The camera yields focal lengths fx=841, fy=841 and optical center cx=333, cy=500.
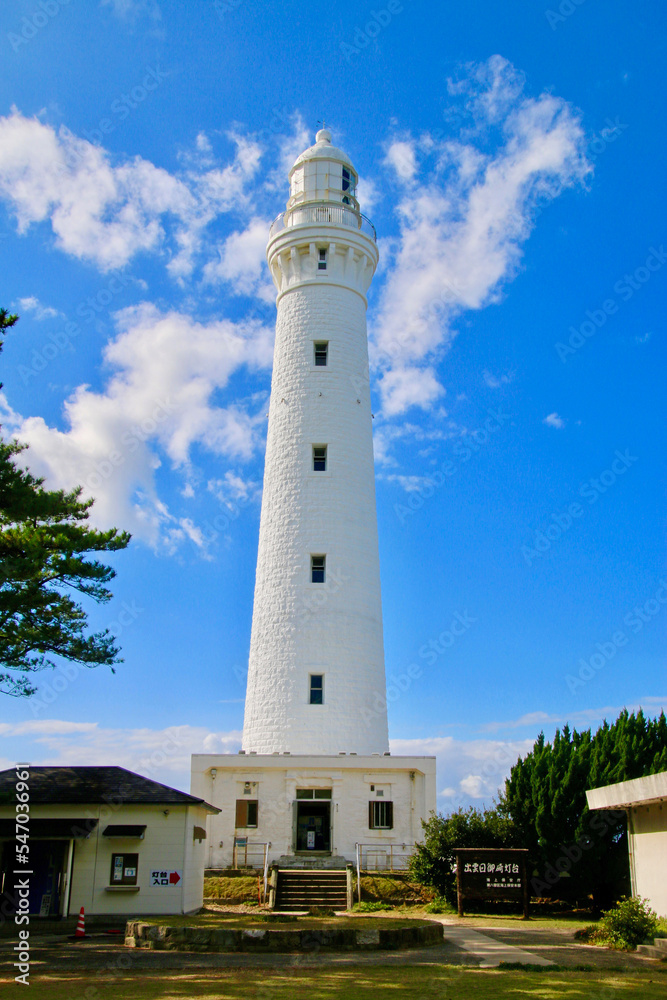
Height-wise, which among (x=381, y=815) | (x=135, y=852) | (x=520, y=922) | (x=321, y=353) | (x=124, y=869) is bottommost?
(x=520, y=922)

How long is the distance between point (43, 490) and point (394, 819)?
14.0m

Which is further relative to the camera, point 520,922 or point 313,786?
point 313,786

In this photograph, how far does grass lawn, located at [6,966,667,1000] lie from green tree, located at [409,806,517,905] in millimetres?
9470

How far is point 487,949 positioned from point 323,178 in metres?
27.1

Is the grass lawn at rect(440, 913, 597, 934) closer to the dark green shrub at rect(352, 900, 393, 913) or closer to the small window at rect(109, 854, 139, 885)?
the dark green shrub at rect(352, 900, 393, 913)

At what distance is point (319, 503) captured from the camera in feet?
91.8

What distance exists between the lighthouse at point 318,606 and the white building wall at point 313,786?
0.04 m

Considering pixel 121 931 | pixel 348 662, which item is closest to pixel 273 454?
pixel 348 662

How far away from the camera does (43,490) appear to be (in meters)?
17.4

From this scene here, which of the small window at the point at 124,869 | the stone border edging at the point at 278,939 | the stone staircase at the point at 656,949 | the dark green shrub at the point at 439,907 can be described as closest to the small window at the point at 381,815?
the dark green shrub at the point at 439,907

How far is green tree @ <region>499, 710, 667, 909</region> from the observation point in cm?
2172

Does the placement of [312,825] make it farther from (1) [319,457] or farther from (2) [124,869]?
(1) [319,457]

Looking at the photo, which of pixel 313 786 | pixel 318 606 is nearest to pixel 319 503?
pixel 318 606

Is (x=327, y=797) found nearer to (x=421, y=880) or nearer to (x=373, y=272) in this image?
(x=421, y=880)
